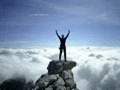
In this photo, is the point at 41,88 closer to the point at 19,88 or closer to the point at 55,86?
the point at 55,86

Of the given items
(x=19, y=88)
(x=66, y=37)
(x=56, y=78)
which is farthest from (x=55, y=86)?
(x=19, y=88)

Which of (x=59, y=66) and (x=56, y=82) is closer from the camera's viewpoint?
(x=56, y=82)

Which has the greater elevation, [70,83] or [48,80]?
[48,80]

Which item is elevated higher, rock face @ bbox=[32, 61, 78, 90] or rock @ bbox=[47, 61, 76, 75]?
rock @ bbox=[47, 61, 76, 75]

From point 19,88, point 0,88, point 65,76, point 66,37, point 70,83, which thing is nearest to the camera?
point 70,83

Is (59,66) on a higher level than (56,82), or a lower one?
higher

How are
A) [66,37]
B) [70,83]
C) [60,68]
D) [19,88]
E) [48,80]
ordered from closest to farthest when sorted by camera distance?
[48,80], [70,83], [60,68], [66,37], [19,88]

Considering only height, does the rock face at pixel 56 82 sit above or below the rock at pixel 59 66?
below

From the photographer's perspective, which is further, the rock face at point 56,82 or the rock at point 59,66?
the rock at point 59,66

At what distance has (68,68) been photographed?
13.5 metres

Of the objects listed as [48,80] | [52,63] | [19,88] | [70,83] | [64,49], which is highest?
[64,49]

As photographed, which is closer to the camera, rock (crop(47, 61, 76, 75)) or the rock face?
the rock face

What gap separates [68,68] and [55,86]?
5.30 meters

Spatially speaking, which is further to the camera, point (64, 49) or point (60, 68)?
point (64, 49)
